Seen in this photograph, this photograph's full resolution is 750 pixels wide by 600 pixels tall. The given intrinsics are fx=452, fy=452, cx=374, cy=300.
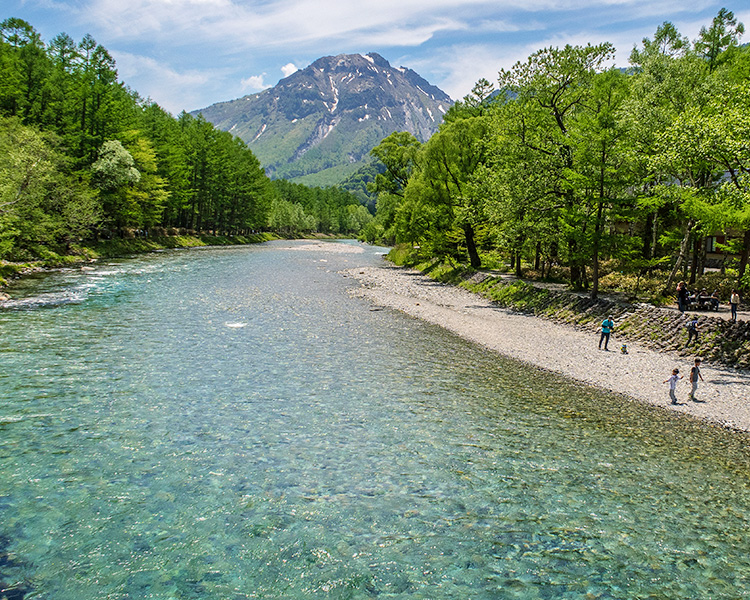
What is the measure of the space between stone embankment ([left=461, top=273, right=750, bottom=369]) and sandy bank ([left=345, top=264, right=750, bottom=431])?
752 mm

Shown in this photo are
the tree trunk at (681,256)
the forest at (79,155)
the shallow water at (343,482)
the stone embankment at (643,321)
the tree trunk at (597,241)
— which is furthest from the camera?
the forest at (79,155)

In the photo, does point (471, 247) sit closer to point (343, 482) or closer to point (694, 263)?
point (694, 263)

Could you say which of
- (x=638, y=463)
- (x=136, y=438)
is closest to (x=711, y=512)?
(x=638, y=463)

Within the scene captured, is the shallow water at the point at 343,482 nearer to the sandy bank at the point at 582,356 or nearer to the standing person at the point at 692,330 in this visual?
the sandy bank at the point at 582,356

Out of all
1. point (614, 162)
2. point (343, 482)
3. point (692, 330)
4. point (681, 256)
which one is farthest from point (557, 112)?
point (343, 482)

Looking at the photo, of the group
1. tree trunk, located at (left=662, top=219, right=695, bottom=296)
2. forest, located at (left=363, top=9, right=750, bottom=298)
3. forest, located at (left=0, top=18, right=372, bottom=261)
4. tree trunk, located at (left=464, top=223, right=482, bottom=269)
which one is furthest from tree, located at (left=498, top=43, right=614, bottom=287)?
forest, located at (left=0, top=18, right=372, bottom=261)

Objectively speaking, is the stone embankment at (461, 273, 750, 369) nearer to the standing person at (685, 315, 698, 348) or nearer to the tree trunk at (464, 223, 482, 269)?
the standing person at (685, 315, 698, 348)

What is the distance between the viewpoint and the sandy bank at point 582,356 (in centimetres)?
1747

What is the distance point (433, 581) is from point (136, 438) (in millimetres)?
9252

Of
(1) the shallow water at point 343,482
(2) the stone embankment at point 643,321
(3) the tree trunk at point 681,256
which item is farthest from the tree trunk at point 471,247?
(1) the shallow water at point 343,482

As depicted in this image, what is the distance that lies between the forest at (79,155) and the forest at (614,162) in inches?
1589

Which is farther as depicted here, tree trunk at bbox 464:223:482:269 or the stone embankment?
tree trunk at bbox 464:223:482:269

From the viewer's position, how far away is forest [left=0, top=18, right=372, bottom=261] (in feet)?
141

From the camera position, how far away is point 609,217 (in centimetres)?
3114
